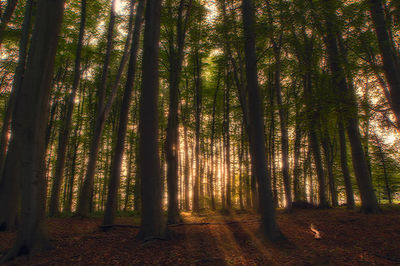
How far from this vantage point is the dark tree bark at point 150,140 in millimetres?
5258

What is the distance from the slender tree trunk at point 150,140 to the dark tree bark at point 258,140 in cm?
280

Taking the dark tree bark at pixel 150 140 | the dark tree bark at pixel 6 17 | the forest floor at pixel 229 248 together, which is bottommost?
the forest floor at pixel 229 248

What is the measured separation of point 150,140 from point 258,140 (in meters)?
3.12

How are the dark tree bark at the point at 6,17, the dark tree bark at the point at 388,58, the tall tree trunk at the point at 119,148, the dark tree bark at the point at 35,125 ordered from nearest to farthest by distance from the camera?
the dark tree bark at the point at 35,125 < the tall tree trunk at the point at 119,148 < the dark tree bark at the point at 388,58 < the dark tree bark at the point at 6,17

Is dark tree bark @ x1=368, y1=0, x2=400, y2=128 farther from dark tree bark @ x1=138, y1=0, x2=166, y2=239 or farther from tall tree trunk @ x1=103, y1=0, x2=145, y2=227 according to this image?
tall tree trunk @ x1=103, y1=0, x2=145, y2=227

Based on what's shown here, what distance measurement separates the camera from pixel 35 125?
15.2ft

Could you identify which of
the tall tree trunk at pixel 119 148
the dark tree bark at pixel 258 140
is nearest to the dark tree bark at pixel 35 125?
the tall tree trunk at pixel 119 148

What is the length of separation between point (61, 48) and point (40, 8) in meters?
8.54

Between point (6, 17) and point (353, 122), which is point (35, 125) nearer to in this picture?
point (6, 17)

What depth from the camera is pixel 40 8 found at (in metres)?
4.89

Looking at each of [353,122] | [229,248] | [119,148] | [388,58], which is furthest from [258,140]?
[353,122]

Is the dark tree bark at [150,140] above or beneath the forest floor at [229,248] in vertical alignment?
above

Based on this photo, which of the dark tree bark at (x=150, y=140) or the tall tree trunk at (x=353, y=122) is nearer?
the dark tree bark at (x=150, y=140)

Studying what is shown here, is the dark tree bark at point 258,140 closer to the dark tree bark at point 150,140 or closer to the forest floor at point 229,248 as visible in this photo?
the forest floor at point 229,248
